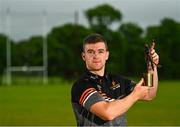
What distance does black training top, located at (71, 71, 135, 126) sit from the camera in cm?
343

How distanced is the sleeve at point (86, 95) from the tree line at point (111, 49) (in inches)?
2306

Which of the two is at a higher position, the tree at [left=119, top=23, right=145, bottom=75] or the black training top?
the black training top

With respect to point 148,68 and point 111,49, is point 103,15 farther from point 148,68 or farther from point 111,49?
point 148,68

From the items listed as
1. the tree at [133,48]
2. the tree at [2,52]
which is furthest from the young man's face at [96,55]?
the tree at [2,52]

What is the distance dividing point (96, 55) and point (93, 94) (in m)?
0.26

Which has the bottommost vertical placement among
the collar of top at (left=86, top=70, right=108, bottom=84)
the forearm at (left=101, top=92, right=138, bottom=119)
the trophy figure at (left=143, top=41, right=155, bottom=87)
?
the forearm at (left=101, top=92, right=138, bottom=119)

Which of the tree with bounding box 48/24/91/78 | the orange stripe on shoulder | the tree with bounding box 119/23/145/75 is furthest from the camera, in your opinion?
the tree with bounding box 119/23/145/75

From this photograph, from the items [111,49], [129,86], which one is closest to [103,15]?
[111,49]

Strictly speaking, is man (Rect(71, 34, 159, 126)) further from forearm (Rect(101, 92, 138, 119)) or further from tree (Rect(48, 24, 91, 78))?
tree (Rect(48, 24, 91, 78))

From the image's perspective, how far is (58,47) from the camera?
7169 cm

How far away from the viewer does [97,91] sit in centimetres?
348

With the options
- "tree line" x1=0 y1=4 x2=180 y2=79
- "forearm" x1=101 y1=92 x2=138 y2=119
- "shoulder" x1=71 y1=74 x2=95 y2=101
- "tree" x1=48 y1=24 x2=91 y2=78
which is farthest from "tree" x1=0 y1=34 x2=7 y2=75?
"forearm" x1=101 y1=92 x2=138 y2=119

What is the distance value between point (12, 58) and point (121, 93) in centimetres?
6703

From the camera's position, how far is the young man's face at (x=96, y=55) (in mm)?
3443
